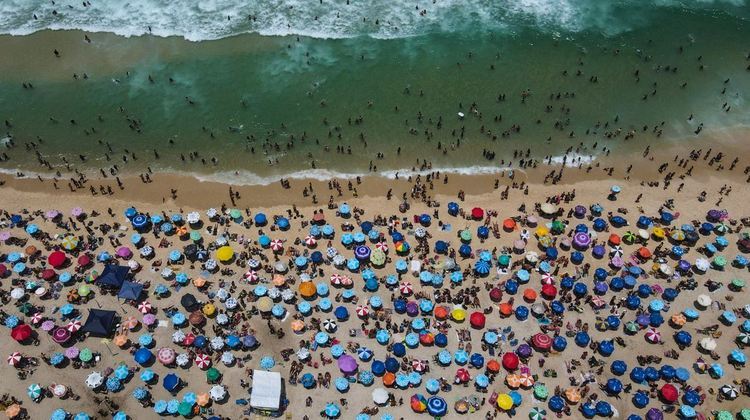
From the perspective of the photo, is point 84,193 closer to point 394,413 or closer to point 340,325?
point 340,325

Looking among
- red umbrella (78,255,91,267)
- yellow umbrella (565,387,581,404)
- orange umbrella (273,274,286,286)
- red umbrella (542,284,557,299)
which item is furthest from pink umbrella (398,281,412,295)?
red umbrella (78,255,91,267)

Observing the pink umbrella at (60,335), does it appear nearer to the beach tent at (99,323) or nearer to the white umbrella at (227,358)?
the beach tent at (99,323)

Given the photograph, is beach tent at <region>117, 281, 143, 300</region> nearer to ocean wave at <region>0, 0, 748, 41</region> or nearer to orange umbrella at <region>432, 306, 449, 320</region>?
orange umbrella at <region>432, 306, 449, 320</region>

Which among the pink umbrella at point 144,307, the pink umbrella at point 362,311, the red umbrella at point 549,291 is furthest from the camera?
the red umbrella at point 549,291

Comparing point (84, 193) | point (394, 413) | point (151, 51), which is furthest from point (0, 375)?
point (151, 51)

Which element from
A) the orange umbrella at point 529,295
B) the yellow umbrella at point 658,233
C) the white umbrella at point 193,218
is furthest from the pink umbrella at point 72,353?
the yellow umbrella at point 658,233

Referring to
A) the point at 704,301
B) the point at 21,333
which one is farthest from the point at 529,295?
the point at 21,333
